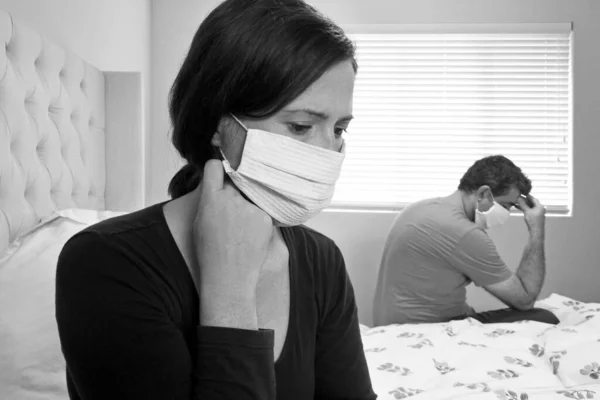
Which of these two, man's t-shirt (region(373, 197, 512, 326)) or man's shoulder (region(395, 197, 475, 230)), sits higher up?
man's shoulder (region(395, 197, 475, 230))

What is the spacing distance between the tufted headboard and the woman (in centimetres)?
77

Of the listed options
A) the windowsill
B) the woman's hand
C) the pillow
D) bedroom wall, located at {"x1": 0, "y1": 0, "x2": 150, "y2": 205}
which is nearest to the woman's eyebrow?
the woman's hand

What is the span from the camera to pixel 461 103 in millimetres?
3369

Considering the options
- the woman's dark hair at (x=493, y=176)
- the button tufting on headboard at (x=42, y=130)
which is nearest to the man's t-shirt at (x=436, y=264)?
the woman's dark hair at (x=493, y=176)

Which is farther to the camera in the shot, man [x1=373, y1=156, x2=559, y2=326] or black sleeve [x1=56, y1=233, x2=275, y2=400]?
man [x1=373, y1=156, x2=559, y2=326]

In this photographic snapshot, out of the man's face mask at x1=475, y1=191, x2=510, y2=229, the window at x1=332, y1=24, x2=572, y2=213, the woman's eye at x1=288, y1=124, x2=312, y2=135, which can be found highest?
the window at x1=332, y1=24, x2=572, y2=213

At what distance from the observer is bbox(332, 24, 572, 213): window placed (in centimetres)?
335

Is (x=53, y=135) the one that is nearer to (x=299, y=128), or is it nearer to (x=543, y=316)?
(x=299, y=128)

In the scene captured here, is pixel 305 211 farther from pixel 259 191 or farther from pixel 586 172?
pixel 586 172

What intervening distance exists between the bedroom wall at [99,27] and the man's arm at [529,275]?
5.18ft

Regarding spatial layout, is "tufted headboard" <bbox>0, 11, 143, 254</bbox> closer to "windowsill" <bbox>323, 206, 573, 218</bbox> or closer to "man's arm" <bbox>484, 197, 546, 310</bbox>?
"windowsill" <bbox>323, 206, 573, 218</bbox>

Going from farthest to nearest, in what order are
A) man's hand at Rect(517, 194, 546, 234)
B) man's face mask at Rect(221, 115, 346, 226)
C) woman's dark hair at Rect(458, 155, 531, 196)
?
1. man's hand at Rect(517, 194, 546, 234)
2. woman's dark hair at Rect(458, 155, 531, 196)
3. man's face mask at Rect(221, 115, 346, 226)

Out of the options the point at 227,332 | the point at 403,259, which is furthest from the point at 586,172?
the point at 227,332

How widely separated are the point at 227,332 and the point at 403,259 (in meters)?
1.96
